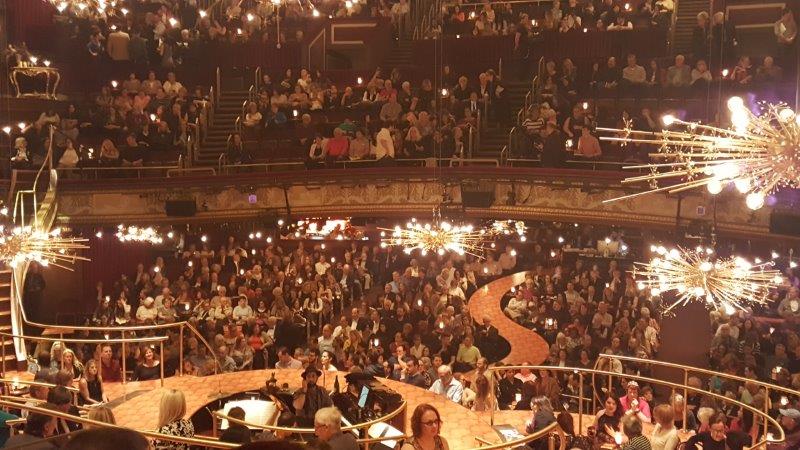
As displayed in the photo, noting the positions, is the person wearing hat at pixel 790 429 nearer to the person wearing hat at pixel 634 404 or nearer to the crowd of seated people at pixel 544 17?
the person wearing hat at pixel 634 404

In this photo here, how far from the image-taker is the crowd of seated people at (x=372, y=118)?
48.7 ft

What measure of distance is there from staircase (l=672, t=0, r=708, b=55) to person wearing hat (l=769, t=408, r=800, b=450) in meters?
8.33

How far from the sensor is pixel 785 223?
37.7 feet

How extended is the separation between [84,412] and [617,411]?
5.34m

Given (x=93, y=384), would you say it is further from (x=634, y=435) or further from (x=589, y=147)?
(x=589, y=147)

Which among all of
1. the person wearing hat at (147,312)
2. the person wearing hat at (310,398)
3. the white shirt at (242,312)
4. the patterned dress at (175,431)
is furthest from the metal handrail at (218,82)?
the patterned dress at (175,431)

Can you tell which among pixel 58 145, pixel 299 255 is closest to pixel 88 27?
pixel 58 145

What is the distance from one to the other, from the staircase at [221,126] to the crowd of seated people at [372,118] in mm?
643

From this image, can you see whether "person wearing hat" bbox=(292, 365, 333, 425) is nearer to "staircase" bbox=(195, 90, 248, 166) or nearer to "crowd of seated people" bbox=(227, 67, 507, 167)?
"crowd of seated people" bbox=(227, 67, 507, 167)

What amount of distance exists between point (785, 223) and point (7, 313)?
10553mm

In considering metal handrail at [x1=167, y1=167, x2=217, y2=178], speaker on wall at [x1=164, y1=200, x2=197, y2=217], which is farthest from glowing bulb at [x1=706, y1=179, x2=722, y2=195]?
speaker on wall at [x1=164, y1=200, x2=197, y2=217]

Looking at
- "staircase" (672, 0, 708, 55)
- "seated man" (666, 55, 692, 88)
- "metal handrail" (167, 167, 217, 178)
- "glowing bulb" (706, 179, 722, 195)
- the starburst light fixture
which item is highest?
"staircase" (672, 0, 708, 55)

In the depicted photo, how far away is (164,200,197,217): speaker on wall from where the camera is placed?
15109 mm

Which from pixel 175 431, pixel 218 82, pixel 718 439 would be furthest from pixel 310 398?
pixel 218 82
